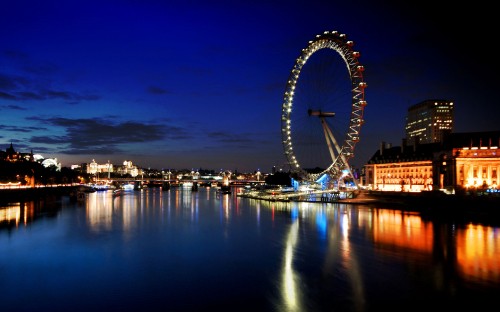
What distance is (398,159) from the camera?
59.0m

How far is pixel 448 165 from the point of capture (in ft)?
149

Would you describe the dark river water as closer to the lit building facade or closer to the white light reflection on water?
the white light reflection on water

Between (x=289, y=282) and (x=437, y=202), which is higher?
(x=437, y=202)

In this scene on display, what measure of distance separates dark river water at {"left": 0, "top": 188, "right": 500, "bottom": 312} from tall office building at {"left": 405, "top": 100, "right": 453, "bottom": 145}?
255 feet

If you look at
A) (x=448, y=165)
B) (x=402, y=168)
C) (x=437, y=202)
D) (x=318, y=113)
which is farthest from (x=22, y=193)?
(x=448, y=165)

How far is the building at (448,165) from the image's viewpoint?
43.4 m

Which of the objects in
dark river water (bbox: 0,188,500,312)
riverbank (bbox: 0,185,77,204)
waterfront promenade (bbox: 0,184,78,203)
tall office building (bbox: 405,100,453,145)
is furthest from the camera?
tall office building (bbox: 405,100,453,145)

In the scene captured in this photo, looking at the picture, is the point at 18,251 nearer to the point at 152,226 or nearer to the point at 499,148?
the point at 152,226

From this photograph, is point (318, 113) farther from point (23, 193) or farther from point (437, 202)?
point (23, 193)

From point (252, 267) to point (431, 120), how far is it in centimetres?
9603

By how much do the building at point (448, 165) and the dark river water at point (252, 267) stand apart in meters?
17.5

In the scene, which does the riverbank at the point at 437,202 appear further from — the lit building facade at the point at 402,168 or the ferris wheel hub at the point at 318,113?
the ferris wheel hub at the point at 318,113

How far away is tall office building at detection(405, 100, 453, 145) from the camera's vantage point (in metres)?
99.9

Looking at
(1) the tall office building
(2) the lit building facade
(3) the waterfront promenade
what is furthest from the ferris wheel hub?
(1) the tall office building
